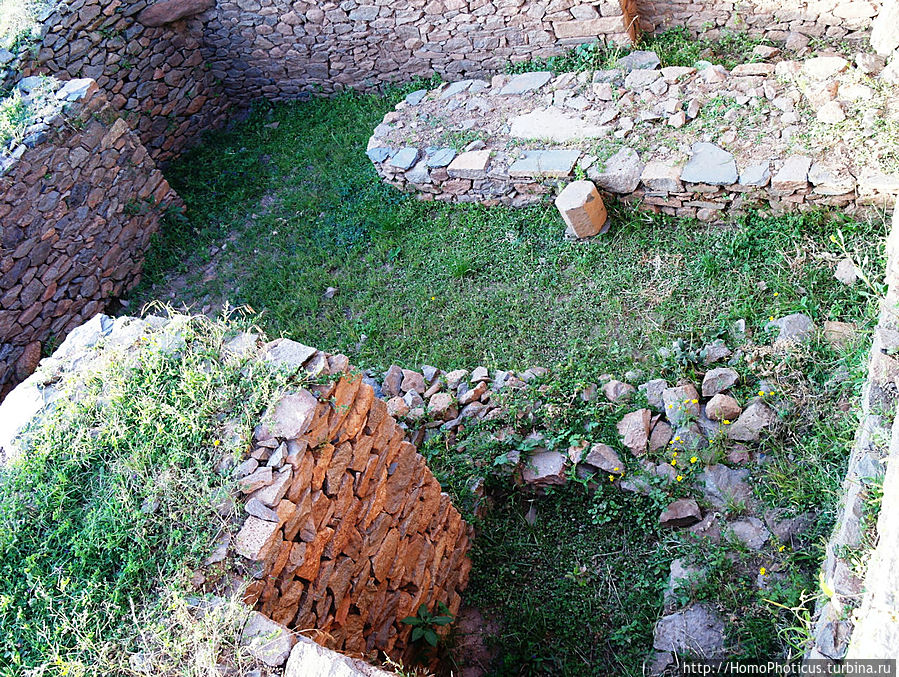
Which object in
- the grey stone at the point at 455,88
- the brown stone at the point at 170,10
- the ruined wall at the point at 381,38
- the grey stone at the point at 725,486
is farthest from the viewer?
the brown stone at the point at 170,10

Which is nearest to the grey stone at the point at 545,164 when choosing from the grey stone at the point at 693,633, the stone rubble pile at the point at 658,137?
the stone rubble pile at the point at 658,137

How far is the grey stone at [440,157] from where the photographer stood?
6727mm

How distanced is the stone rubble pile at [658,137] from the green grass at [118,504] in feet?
11.4

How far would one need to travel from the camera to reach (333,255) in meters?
6.89

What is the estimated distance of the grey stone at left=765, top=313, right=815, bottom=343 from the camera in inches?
183

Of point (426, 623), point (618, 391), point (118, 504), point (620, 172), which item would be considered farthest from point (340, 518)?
point (620, 172)

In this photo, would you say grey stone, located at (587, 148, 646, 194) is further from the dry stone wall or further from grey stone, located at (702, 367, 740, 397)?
the dry stone wall

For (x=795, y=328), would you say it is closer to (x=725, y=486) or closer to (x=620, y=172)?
(x=725, y=486)

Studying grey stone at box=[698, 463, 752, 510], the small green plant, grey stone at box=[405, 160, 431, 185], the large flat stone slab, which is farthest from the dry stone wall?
the small green plant

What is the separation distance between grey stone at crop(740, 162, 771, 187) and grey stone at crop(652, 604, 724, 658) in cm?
327

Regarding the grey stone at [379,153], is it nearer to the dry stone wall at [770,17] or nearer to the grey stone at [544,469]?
the dry stone wall at [770,17]

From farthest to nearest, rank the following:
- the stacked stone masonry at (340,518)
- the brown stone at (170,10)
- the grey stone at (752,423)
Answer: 1. the brown stone at (170,10)
2. the grey stone at (752,423)
3. the stacked stone masonry at (340,518)

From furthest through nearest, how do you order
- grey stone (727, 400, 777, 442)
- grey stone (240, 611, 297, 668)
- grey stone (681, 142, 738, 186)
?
grey stone (681, 142, 738, 186)
grey stone (727, 400, 777, 442)
grey stone (240, 611, 297, 668)

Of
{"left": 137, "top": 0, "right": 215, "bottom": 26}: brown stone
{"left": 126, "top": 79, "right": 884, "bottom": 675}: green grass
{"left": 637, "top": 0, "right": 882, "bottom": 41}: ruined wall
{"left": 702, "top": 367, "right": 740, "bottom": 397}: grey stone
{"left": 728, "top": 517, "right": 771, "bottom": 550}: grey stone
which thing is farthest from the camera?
{"left": 137, "top": 0, "right": 215, "bottom": 26}: brown stone
